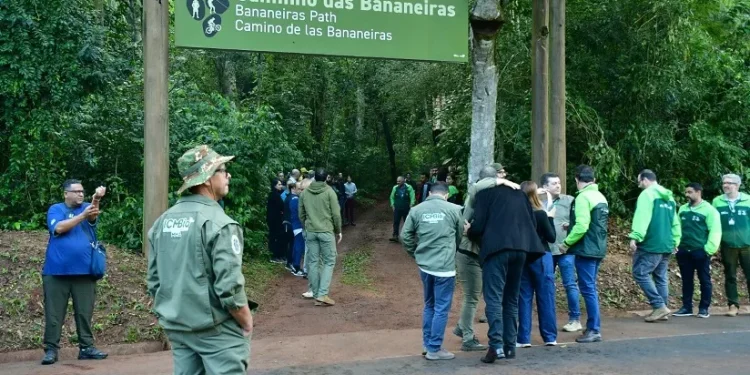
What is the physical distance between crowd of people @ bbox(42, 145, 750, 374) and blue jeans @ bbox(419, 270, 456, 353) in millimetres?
11

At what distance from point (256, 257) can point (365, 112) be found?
812 inches

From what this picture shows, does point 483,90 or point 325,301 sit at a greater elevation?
point 483,90

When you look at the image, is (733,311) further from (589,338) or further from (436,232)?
(436,232)

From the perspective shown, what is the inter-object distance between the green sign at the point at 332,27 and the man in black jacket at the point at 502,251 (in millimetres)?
3478

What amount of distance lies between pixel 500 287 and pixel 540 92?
4.44 metres

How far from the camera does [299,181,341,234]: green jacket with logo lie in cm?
1118

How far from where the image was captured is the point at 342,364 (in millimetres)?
7422

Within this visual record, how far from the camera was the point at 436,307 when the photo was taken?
7504 mm

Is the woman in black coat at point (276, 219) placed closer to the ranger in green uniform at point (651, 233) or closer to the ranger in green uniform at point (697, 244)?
the ranger in green uniform at point (651, 233)

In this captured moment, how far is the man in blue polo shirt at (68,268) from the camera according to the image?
24.2 feet

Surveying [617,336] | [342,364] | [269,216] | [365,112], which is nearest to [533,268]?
[617,336]

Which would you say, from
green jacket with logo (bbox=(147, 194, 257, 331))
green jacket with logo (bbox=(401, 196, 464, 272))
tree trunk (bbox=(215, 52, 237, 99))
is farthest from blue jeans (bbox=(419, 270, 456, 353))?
tree trunk (bbox=(215, 52, 237, 99))

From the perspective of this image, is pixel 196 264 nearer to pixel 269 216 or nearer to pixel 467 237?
pixel 467 237

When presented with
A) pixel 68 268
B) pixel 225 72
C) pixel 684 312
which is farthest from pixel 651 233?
pixel 225 72
